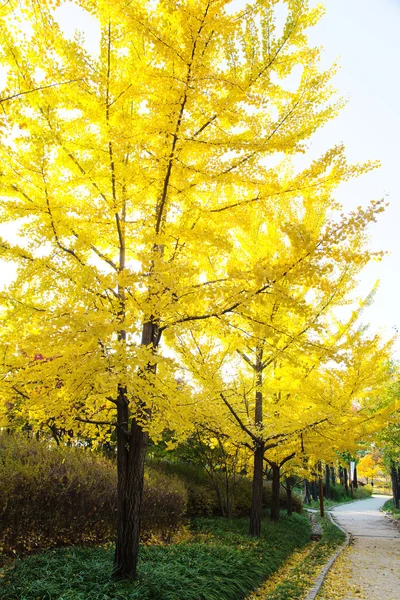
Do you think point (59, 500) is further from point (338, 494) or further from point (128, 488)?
point (338, 494)

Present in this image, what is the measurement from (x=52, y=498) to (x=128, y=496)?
1711 mm

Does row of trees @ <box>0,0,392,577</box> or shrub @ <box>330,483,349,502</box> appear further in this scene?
shrub @ <box>330,483,349,502</box>

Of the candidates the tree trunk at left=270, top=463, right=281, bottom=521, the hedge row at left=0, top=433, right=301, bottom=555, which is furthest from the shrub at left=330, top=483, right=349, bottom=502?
the hedge row at left=0, top=433, right=301, bottom=555

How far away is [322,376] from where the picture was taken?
8141 mm

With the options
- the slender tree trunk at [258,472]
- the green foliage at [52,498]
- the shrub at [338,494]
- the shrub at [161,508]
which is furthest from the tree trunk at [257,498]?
the shrub at [338,494]

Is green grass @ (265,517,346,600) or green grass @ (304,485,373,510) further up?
green grass @ (265,517,346,600)

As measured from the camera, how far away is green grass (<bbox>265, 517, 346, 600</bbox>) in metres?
5.88

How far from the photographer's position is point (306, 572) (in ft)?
24.4

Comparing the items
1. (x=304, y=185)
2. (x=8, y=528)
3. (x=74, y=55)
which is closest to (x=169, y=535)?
(x=8, y=528)

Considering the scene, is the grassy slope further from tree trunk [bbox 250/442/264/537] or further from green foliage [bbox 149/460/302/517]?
green foliage [bbox 149/460/302/517]

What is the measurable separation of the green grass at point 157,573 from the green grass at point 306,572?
1.32ft

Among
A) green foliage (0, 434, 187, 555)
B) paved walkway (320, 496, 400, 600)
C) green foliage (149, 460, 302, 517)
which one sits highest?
green foliage (0, 434, 187, 555)

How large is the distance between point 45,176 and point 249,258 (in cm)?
484

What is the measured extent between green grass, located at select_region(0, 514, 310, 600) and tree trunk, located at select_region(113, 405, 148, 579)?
206 millimetres
